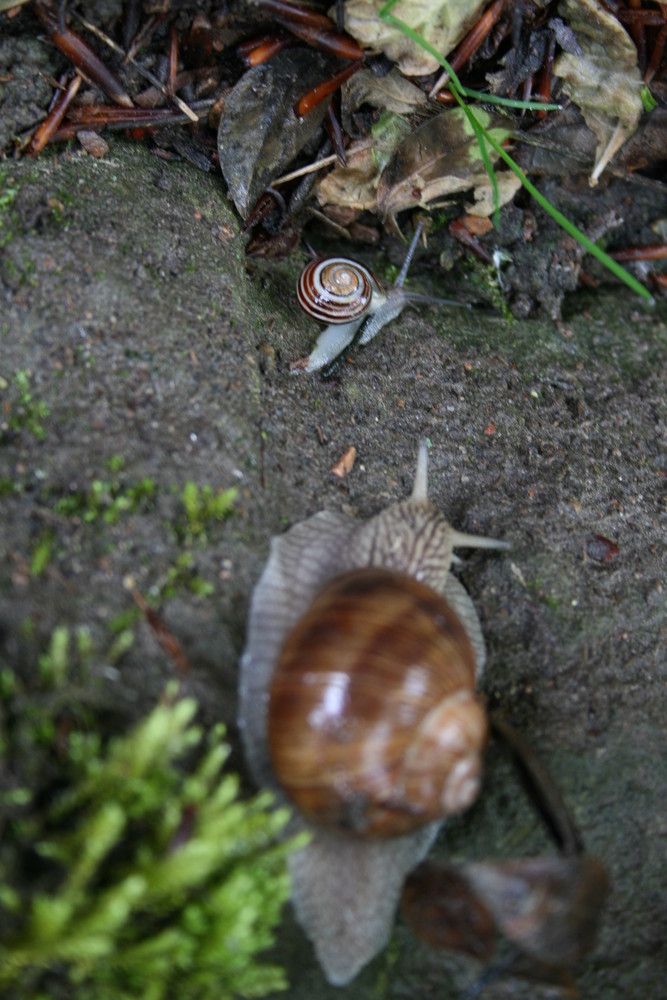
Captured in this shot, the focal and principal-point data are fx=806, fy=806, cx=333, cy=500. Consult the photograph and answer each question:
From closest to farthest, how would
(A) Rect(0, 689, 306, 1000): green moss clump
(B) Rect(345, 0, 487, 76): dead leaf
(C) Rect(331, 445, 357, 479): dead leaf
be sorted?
1. (A) Rect(0, 689, 306, 1000): green moss clump
2. (B) Rect(345, 0, 487, 76): dead leaf
3. (C) Rect(331, 445, 357, 479): dead leaf

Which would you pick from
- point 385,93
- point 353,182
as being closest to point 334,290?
point 353,182

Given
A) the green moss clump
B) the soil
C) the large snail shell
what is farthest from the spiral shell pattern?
the green moss clump

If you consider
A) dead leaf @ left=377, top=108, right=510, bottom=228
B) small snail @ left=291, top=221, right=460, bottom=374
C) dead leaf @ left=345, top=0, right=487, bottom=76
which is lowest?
small snail @ left=291, top=221, right=460, bottom=374

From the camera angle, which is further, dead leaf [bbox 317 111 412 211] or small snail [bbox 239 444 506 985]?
dead leaf [bbox 317 111 412 211]

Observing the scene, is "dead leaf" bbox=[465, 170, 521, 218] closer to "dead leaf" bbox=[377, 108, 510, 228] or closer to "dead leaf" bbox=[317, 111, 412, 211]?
"dead leaf" bbox=[377, 108, 510, 228]

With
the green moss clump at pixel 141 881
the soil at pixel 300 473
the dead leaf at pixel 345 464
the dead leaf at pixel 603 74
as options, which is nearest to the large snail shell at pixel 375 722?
the green moss clump at pixel 141 881

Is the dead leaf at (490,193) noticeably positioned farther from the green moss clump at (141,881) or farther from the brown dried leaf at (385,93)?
the green moss clump at (141,881)

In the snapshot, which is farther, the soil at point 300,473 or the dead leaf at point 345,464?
the dead leaf at point 345,464
